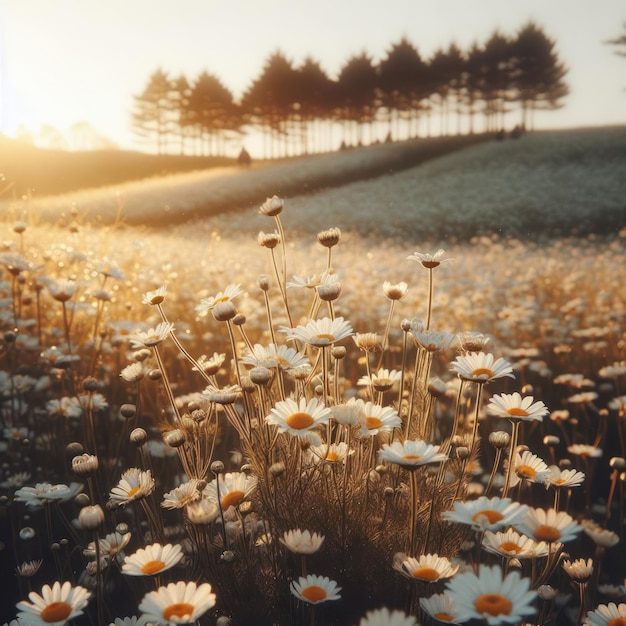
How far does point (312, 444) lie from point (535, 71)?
31.3m

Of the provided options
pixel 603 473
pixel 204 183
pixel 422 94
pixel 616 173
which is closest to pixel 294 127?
pixel 422 94

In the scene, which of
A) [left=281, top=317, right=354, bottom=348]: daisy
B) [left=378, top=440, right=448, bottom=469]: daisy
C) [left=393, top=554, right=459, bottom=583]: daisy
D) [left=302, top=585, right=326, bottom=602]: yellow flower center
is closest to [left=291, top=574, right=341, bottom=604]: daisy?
[left=302, top=585, right=326, bottom=602]: yellow flower center

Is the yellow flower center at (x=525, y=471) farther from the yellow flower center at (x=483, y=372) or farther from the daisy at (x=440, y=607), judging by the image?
the daisy at (x=440, y=607)

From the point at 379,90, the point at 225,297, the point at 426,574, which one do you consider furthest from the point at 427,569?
the point at 379,90

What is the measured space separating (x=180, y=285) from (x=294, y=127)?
2509cm

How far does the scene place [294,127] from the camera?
2883 centimetres

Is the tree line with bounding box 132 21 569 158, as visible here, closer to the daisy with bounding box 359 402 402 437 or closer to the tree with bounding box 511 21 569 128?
the tree with bounding box 511 21 569 128

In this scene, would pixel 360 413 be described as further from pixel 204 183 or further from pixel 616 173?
pixel 616 173

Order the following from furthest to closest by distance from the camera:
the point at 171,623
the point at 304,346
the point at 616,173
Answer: the point at 616,173, the point at 304,346, the point at 171,623

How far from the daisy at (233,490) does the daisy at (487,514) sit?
44 centimetres

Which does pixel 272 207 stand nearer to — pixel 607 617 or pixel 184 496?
pixel 184 496

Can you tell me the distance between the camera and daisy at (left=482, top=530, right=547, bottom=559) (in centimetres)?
104

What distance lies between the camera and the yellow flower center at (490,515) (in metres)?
0.98

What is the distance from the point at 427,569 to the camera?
1016 millimetres
